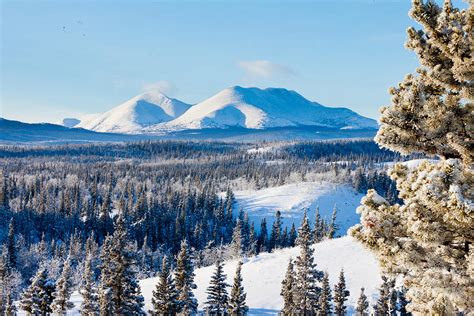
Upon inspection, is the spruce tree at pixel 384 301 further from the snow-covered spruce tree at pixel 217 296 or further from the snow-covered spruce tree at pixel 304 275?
the snow-covered spruce tree at pixel 217 296

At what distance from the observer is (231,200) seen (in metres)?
196

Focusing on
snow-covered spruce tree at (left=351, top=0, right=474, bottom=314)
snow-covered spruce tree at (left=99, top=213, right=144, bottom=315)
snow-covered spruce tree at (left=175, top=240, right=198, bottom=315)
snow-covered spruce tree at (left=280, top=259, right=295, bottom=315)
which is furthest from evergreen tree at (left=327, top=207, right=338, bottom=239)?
snow-covered spruce tree at (left=351, top=0, right=474, bottom=314)

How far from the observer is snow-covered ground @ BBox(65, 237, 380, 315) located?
74062 mm

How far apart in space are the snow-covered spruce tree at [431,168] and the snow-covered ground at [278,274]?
62140 millimetres

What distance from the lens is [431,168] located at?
909 cm

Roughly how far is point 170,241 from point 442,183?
148 m

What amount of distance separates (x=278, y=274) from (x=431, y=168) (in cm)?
7976

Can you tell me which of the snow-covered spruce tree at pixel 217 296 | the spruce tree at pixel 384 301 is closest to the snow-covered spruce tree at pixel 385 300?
the spruce tree at pixel 384 301

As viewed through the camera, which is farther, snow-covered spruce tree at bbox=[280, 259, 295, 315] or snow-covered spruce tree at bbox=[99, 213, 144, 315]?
snow-covered spruce tree at bbox=[280, 259, 295, 315]

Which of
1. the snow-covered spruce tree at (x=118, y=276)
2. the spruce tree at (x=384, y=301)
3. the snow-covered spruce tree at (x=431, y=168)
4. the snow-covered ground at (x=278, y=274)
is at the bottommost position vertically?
the snow-covered ground at (x=278, y=274)

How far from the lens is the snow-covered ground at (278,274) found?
243ft

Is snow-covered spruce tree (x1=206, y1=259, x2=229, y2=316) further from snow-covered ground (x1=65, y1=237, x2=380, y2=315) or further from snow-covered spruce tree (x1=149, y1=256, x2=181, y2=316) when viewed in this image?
snow-covered ground (x1=65, y1=237, x2=380, y2=315)

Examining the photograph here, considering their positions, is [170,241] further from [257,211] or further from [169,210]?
[257,211]

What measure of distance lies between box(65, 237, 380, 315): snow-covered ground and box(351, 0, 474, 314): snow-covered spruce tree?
62.1 meters
